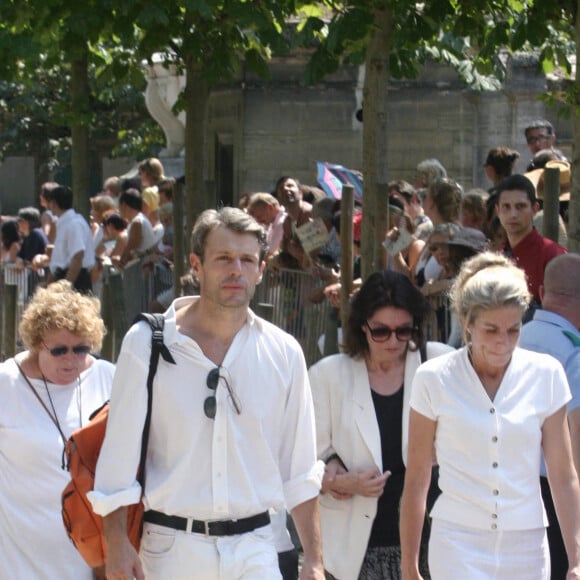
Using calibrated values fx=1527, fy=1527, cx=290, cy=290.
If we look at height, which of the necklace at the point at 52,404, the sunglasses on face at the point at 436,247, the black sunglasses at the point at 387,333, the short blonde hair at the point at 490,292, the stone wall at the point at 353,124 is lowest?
the necklace at the point at 52,404

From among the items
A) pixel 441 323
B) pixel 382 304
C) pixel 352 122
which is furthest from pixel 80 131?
pixel 382 304

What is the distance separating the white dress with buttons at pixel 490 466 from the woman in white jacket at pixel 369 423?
0.66 meters

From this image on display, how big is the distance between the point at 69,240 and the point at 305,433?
1008cm

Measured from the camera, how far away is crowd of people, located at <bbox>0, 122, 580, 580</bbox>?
5176 mm

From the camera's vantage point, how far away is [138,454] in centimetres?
515

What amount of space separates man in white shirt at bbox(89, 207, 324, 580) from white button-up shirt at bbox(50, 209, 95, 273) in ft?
32.5

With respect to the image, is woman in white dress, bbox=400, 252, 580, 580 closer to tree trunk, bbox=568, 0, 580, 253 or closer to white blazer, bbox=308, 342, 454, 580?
white blazer, bbox=308, 342, 454, 580

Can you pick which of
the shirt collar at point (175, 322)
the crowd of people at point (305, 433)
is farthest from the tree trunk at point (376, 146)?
the shirt collar at point (175, 322)

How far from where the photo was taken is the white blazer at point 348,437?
6215 mm

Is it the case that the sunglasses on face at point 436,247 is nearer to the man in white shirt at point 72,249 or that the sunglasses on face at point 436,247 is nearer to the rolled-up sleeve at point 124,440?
the rolled-up sleeve at point 124,440

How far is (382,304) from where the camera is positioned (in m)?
6.42

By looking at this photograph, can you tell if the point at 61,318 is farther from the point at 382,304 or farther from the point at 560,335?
the point at 560,335

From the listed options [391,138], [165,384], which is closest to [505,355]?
[165,384]

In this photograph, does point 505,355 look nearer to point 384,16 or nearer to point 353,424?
point 353,424
